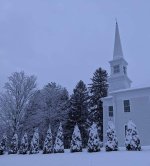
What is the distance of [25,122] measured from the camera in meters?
31.6

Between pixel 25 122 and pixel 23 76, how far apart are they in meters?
6.42

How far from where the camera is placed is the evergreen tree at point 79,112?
42.5 meters

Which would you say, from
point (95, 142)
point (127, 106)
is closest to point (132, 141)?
point (95, 142)

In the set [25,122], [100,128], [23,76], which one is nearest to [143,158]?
[25,122]

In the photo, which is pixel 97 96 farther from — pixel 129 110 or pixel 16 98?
pixel 16 98

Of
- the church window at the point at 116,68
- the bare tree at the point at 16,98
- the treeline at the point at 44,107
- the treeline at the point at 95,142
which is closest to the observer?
the treeline at the point at 95,142

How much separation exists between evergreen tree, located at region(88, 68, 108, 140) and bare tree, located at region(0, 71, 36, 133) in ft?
Result: 50.0

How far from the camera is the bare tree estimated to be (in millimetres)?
30328

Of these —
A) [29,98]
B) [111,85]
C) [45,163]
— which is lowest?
[45,163]

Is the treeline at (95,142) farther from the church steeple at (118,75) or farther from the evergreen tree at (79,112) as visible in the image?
the evergreen tree at (79,112)

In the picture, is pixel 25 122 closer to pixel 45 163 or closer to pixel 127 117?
pixel 127 117

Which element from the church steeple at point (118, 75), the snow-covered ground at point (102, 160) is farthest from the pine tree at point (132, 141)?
the church steeple at point (118, 75)

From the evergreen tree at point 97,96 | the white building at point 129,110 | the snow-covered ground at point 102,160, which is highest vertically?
the evergreen tree at point 97,96

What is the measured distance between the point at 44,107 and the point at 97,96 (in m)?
13.1
